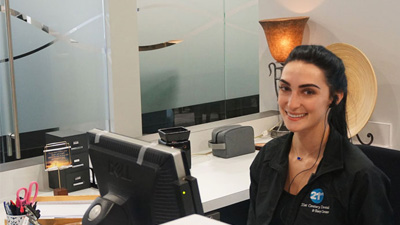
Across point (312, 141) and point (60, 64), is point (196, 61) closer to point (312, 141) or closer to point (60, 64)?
point (60, 64)

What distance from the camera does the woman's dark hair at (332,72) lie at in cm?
194

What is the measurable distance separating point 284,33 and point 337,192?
154 centimetres

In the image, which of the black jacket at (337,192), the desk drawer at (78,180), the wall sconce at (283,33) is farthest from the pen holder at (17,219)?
the wall sconce at (283,33)

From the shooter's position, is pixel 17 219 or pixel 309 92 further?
pixel 309 92

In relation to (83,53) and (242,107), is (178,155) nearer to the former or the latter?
(83,53)

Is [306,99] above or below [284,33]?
below

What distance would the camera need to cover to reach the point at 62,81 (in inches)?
119

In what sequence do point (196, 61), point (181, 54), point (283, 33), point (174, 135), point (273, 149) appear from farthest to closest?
point (196, 61), point (181, 54), point (283, 33), point (174, 135), point (273, 149)

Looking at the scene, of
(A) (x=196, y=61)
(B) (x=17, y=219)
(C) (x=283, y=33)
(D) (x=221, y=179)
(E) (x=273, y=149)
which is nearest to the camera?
(B) (x=17, y=219)

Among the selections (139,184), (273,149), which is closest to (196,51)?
(273,149)

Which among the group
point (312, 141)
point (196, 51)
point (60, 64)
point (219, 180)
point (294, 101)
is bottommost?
point (219, 180)

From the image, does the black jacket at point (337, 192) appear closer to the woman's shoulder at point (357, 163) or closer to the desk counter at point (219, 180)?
the woman's shoulder at point (357, 163)

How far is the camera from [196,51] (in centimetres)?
453

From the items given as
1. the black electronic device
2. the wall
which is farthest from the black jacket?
the wall
